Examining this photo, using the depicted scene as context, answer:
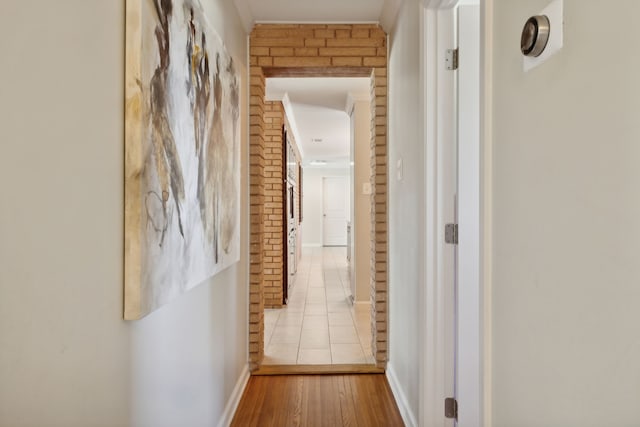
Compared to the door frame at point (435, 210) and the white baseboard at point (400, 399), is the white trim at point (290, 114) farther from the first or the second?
the white baseboard at point (400, 399)

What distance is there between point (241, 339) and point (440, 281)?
1.42 metres

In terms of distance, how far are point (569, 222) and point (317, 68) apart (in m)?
2.44

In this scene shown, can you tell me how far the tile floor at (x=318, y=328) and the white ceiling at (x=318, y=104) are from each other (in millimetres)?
2383

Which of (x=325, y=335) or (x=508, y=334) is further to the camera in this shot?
(x=325, y=335)

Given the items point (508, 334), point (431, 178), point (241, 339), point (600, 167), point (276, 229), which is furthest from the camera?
point (276, 229)

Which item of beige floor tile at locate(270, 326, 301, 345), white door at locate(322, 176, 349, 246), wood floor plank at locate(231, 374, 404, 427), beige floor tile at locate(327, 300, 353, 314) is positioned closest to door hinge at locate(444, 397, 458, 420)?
wood floor plank at locate(231, 374, 404, 427)

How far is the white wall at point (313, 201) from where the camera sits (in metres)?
12.1

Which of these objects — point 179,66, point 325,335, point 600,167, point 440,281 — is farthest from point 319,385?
point 600,167

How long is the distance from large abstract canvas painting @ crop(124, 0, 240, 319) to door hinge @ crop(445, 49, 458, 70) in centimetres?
99

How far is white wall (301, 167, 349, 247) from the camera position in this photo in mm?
12102

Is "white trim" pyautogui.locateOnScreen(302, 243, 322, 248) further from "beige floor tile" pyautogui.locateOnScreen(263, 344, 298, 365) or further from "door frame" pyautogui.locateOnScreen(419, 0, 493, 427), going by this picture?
"door frame" pyautogui.locateOnScreen(419, 0, 493, 427)

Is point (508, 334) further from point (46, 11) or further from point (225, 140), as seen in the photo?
point (225, 140)

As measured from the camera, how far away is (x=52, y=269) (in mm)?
720

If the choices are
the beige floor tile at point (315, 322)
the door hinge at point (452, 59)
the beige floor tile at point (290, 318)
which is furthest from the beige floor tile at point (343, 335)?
the door hinge at point (452, 59)
